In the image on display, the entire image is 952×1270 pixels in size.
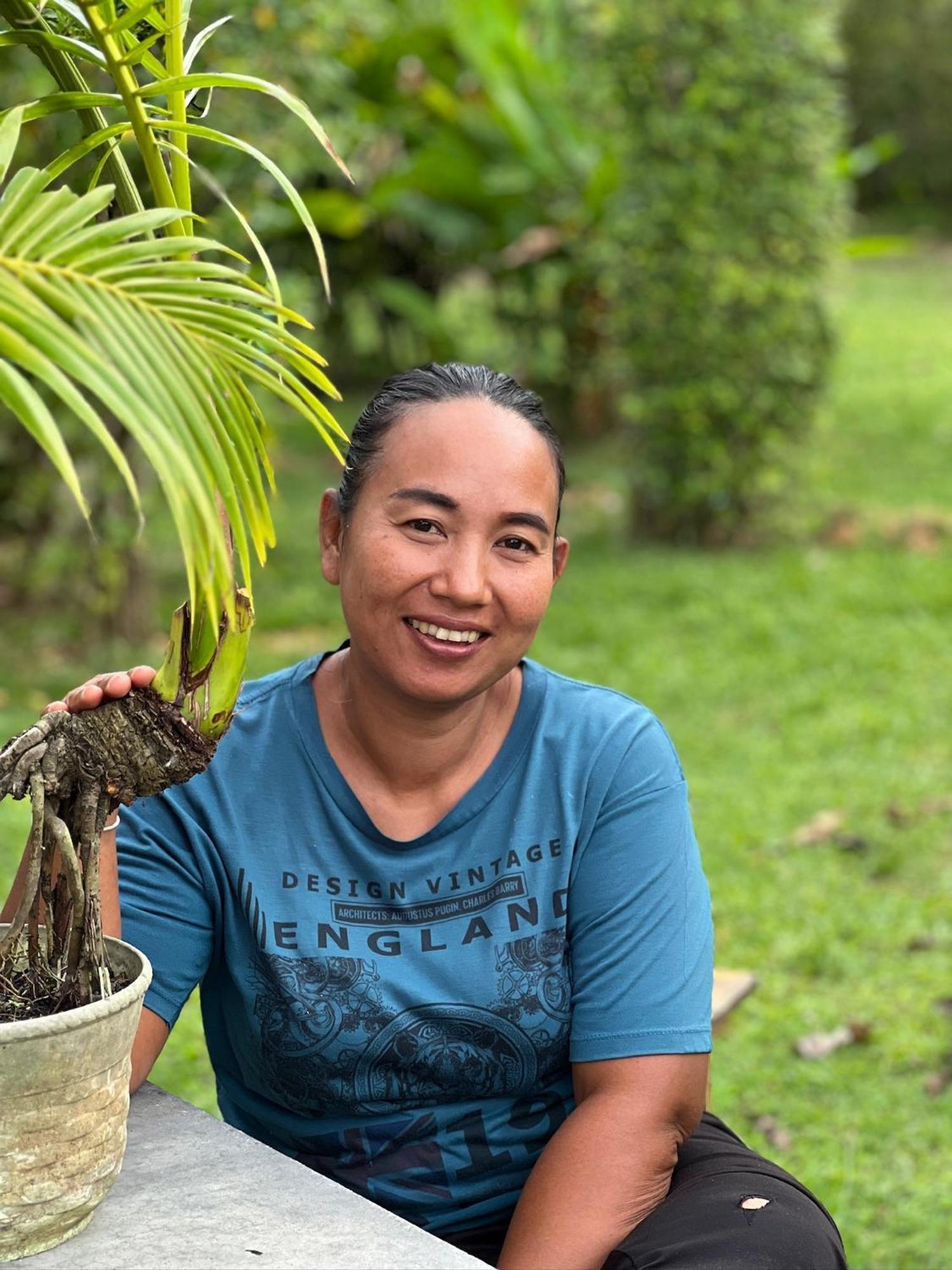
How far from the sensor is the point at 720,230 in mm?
7918

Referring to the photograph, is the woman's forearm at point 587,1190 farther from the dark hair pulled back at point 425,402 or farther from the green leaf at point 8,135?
the green leaf at point 8,135

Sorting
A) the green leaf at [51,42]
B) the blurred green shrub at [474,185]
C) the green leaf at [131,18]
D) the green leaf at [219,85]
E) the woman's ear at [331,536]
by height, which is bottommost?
the woman's ear at [331,536]

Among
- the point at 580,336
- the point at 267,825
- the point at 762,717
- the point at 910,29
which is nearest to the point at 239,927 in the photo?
the point at 267,825

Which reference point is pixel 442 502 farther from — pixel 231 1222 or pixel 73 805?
pixel 231 1222

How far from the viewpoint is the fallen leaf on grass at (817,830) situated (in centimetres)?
507

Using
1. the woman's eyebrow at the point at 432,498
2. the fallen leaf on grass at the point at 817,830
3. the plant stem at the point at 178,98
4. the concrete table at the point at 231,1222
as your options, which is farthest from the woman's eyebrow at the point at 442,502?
the fallen leaf on grass at the point at 817,830

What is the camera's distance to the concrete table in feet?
5.53

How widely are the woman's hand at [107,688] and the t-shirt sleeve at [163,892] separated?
41cm

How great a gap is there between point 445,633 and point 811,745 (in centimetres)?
398

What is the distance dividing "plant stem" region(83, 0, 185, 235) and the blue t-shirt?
77cm

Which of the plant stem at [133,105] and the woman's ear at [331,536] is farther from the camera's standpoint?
the woman's ear at [331,536]

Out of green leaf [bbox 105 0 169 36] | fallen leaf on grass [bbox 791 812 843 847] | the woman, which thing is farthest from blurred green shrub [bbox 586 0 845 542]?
green leaf [bbox 105 0 169 36]

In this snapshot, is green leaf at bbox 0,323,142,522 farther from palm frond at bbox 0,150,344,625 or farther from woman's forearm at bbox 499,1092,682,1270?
woman's forearm at bbox 499,1092,682,1270

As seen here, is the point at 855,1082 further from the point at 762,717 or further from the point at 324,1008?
the point at 762,717
